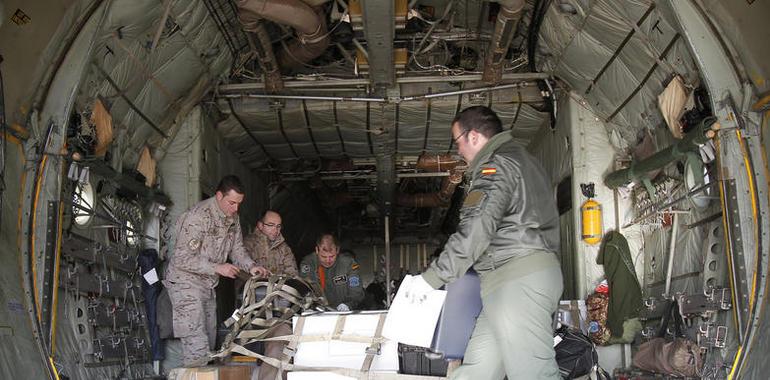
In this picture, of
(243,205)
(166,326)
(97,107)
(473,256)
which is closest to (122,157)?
(97,107)

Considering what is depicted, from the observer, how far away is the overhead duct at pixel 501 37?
19.2ft

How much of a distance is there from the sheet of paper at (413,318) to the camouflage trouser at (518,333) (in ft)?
0.68

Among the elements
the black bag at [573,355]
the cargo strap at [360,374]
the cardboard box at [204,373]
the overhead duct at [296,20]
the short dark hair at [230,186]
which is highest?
the overhead duct at [296,20]

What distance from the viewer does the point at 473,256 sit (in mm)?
3492

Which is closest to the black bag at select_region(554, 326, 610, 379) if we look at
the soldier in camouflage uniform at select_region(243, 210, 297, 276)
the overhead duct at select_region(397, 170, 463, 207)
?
the soldier in camouflage uniform at select_region(243, 210, 297, 276)

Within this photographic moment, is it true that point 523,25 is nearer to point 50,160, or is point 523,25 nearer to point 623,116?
point 623,116

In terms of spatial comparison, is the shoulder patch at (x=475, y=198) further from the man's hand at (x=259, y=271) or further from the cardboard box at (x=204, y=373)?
the man's hand at (x=259, y=271)

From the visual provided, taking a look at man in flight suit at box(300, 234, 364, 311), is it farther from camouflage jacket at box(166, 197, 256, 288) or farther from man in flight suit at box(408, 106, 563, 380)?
man in flight suit at box(408, 106, 563, 380)

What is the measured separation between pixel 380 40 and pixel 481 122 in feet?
8.76

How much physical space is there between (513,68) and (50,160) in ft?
14.5

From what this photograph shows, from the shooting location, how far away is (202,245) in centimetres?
605

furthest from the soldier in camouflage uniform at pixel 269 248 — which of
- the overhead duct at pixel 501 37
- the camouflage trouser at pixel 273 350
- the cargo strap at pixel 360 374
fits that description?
the cargo strap at pixel 360 374

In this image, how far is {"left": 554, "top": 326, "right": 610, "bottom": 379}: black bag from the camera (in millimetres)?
4008

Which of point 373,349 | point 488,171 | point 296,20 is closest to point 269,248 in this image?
point 296,20
